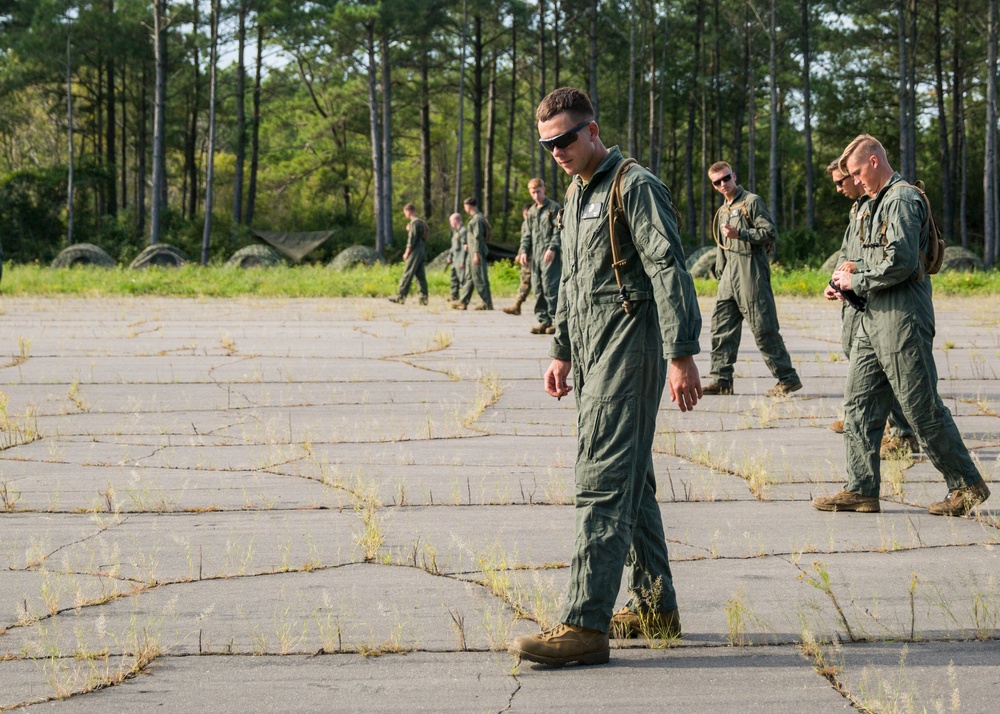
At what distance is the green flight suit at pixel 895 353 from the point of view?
6246 mm

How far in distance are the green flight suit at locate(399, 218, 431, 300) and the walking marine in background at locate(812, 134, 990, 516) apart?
53.5 feet

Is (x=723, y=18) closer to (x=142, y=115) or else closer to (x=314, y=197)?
(x=314, y=197)

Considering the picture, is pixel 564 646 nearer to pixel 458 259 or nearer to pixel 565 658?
pixel 565 658

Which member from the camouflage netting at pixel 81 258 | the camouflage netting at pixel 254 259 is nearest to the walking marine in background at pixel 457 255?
the camouflage netting at pixel 254 259

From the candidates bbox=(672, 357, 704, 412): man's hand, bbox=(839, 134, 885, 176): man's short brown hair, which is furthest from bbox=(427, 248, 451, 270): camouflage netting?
bbox=(672, 357, 704, 412): man's hand

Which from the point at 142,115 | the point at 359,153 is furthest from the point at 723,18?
the point at 142,115


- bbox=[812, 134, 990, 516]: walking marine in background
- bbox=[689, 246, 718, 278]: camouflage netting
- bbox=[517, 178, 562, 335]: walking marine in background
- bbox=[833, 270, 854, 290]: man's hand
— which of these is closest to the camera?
bbox=[812, 134, 990, 516]: walking marine in background

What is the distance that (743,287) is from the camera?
35.3 feet

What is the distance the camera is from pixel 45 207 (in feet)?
177

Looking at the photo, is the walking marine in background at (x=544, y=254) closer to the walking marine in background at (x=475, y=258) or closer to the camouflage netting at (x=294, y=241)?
the walking marine in background at (x=475, y=258)

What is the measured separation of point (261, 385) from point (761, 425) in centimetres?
508

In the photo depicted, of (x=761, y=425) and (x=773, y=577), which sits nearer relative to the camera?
(x=773, y=577)

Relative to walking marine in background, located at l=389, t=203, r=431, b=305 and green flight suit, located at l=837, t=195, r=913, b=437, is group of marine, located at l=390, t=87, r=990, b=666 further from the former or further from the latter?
walking marine in background, located at l=389, t=203, r=431, b=305

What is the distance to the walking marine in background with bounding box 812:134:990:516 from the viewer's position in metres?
6.25
